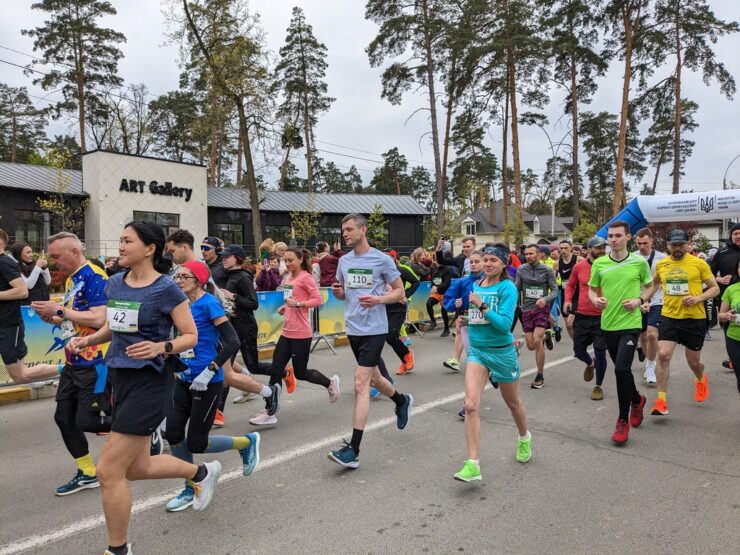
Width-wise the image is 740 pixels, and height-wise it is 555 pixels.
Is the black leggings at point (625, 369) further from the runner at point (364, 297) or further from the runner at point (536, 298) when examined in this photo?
the runner at point (364, 297)

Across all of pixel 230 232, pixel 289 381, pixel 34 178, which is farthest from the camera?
pixel 230 232

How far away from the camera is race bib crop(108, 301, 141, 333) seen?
292 centimetres

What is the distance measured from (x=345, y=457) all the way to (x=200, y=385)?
129 cm

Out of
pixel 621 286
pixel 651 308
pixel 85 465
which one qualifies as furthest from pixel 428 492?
pixel 651 308

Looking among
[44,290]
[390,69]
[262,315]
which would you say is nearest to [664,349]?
[262,315]

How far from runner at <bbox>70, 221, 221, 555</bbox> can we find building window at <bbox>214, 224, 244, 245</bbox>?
1150 inches

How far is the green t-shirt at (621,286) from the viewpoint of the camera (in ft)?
17.0

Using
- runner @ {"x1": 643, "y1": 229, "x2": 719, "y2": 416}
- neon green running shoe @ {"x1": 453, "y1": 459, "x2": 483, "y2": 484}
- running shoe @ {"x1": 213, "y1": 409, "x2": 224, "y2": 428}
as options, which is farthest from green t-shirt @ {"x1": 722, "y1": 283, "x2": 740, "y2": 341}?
running shoe @ {"x1": 213, "y1": 409, "x2": 224, "y2": 428}

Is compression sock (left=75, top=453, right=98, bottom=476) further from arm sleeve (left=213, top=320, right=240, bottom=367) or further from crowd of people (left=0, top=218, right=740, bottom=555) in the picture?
arm sleeve (left=213, top=320, right=240, bottom=367)

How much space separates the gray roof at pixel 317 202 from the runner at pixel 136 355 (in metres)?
28.4

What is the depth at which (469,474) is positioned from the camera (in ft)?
13.0

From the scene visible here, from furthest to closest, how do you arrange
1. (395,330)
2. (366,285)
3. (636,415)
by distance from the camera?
(395,330) → (636,415) → (366,285)

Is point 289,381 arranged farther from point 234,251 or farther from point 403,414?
point 403,414

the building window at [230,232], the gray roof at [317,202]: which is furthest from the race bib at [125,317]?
the building window at [230,232]
